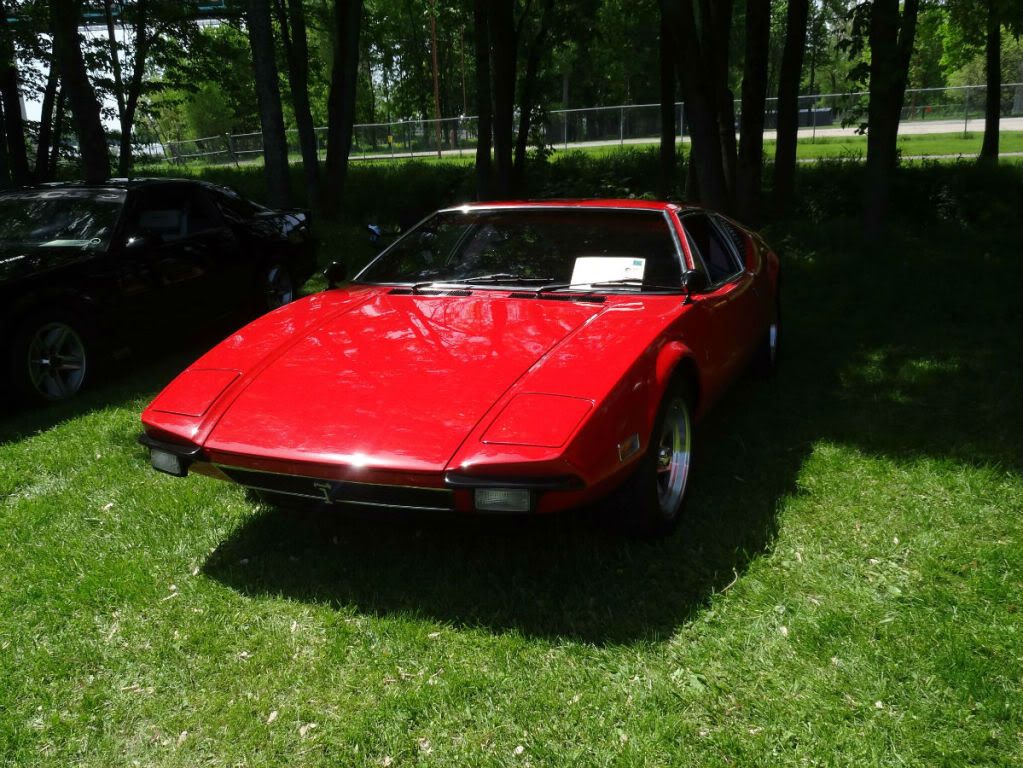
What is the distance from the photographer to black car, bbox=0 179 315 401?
18.8 ft

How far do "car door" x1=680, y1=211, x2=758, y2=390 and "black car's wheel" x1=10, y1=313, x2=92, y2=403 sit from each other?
425 centimetres

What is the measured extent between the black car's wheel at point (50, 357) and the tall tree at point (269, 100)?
17.2ft

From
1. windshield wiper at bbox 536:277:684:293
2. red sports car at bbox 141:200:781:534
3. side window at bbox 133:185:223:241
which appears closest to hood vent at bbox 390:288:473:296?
red sports car at bbox 141:200:781:534

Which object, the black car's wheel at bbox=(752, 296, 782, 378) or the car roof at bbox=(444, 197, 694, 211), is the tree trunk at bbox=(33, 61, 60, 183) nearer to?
the car roof at bbox=(444, 197, 694, 211)

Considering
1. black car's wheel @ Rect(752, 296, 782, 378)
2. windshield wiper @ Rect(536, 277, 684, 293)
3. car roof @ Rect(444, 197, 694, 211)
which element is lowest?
black car's wheel @ Rect(752, 296, 782, 378)

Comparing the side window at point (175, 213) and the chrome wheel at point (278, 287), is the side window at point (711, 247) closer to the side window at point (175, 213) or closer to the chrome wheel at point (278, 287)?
the side window at point (175, 213)

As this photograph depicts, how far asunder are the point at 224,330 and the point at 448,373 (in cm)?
475

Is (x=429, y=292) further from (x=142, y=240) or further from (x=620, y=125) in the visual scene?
(x=620, y=125)

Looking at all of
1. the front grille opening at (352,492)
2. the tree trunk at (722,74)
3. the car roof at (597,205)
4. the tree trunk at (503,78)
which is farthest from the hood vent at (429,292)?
the tree trunk at (503,78)

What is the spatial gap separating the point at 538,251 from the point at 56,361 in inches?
144

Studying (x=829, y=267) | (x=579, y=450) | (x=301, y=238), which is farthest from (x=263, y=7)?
(x=579, y=450)

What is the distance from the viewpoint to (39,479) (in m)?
4.63

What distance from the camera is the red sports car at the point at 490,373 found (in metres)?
2.94

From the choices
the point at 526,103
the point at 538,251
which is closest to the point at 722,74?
the point at 526,103
